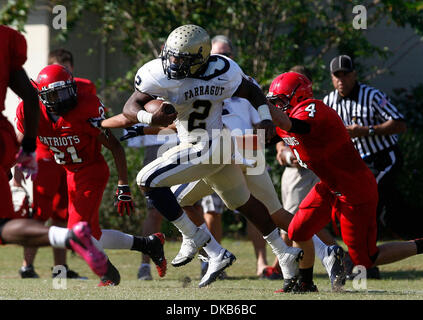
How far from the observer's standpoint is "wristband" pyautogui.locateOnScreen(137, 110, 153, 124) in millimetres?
5156

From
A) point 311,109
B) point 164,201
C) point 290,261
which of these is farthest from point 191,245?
point 311,109

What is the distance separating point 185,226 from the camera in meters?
5.74

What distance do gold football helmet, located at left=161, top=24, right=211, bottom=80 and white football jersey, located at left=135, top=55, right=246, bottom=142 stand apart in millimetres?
75

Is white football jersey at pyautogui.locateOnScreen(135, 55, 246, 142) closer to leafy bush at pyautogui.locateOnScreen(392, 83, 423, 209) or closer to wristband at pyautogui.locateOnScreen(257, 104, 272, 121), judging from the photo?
wristband at pyautogui.locateOnScreen(257, 104, 272, 121)

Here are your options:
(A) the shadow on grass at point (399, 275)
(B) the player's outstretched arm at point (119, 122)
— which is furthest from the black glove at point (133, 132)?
(A) the shadow on grass at point (399, 275)

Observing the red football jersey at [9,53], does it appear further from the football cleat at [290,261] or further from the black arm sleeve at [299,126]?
the football cleat at [290,261]

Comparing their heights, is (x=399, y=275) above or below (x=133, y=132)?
below

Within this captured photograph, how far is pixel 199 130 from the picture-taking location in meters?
5.58

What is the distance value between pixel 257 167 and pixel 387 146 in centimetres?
A: 162

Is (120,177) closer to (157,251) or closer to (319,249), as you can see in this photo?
(157,251)

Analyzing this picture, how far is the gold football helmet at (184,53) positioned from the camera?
5242 mm

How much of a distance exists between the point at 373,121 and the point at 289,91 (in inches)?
77.3
